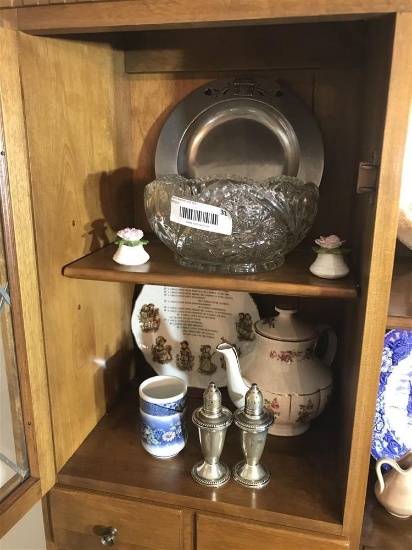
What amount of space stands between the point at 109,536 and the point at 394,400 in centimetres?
57

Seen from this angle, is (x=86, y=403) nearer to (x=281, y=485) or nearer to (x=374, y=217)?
(x=281, y=485)

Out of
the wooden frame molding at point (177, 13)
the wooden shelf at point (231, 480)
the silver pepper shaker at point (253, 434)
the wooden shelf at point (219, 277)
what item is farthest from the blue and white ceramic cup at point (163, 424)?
the wooden frame molding at point (177, 13)

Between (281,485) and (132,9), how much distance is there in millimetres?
804

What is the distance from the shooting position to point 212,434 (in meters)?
0.93

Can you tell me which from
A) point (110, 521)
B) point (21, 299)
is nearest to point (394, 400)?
point (110, 521)

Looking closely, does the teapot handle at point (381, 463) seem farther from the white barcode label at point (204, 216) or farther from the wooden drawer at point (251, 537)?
the white barcode label at point (204, 216)

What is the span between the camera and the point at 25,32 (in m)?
0.77

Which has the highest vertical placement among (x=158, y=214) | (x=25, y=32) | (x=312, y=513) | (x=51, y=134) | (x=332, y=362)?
(x=25, y=32)

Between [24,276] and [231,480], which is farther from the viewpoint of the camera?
[231,480]

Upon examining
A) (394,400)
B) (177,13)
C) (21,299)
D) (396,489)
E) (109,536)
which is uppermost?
(177,13)

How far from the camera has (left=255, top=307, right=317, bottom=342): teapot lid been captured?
1.01 metres

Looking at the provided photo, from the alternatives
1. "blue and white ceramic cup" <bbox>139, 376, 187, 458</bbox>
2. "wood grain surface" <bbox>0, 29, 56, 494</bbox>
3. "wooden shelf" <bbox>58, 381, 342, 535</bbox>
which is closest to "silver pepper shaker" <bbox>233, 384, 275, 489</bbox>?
"wooden shelf" <bbox>58, 381, 342, 535</bbox>

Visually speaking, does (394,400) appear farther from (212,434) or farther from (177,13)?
(177,13)

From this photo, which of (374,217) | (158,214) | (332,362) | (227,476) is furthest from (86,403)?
(374,217)
